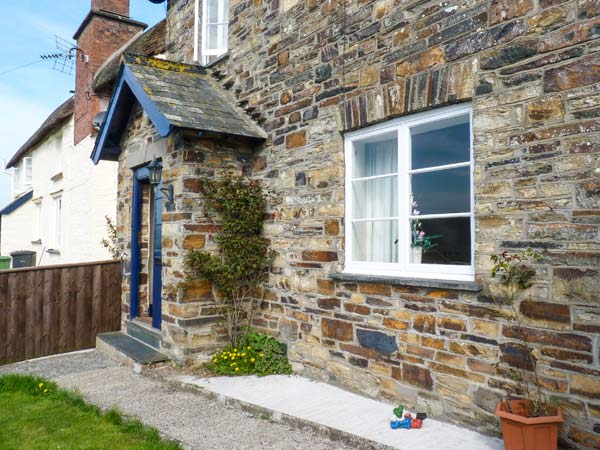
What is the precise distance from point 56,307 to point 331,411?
500 centimetres

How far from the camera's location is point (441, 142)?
436cm

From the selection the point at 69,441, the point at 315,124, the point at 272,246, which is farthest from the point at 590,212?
the point at 69,441

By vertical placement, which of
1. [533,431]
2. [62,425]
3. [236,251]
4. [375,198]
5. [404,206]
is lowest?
[62,425]

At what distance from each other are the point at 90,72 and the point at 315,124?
10169mm

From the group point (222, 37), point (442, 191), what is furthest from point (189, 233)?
point (222, 37)

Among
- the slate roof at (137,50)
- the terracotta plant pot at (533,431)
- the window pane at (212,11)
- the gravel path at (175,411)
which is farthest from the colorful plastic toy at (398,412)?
the slate roof at (137,50)

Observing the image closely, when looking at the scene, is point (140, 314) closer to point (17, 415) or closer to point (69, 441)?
point (17, 415)

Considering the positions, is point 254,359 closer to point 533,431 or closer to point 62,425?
point 62,425

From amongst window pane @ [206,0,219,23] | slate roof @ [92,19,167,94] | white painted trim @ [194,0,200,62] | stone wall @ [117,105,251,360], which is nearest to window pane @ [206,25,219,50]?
window pane @ [206,0,219,23]

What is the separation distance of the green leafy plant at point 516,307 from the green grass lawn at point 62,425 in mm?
2670

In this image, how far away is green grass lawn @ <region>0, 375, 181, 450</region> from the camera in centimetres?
394

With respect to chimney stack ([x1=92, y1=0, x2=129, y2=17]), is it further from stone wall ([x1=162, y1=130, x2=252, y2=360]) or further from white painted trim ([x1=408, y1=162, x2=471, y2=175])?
white painted trim ([x1=408, y1=162, x2=471, y2=175])

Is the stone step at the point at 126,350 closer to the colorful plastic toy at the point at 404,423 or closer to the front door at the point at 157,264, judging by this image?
the front door at the point at 157,264

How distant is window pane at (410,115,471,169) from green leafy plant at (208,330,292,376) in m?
2.82
